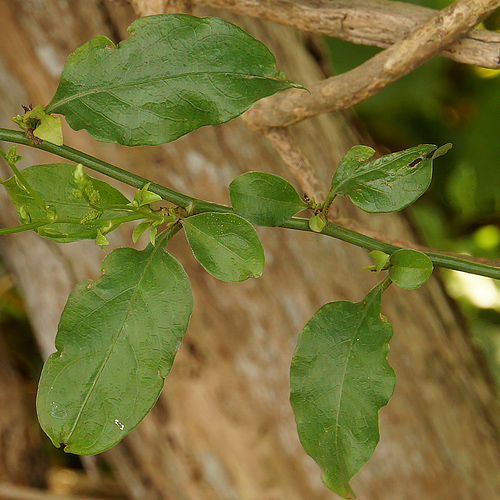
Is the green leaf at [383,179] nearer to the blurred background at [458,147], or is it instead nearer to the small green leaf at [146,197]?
the small green leaf at [146,197]

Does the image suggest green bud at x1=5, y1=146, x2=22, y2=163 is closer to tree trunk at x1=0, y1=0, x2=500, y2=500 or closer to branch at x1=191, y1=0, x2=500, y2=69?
branch at x1=191, y1=0, x2=500, y2=69

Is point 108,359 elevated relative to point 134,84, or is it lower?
lower

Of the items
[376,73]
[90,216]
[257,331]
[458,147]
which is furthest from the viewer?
[458,147]

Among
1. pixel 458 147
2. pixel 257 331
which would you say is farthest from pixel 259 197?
A: pixel 458 147

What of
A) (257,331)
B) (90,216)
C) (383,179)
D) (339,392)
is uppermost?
(90,216)

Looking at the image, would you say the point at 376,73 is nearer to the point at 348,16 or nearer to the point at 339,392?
the point at 348,16

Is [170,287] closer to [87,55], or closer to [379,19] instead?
[87,55]

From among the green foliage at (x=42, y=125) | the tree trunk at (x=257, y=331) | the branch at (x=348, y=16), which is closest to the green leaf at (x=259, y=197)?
the green foliage at (x=42, y=125)

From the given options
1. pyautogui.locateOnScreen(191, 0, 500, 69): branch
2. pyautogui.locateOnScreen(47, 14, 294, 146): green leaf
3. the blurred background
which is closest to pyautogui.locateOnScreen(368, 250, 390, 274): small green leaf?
pyautogui.locateOnScreen(47, 14, 294, 146): green leaf
